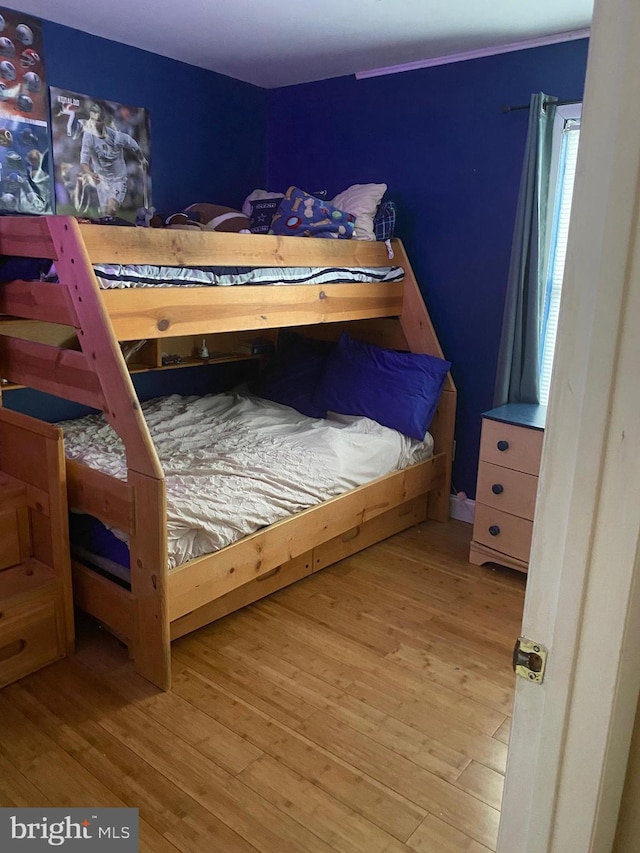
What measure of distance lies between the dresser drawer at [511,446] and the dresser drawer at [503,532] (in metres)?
0.23

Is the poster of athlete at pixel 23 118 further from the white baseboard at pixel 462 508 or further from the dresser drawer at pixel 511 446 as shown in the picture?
the white baseboard at pixel 462 508

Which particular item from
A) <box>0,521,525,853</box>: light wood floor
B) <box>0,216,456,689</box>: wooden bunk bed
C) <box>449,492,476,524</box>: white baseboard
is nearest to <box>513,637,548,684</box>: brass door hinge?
<box>0,521,525,853</box>: light wood floor

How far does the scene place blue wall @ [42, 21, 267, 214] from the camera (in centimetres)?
306

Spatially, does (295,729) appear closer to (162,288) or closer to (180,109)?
(162,288)

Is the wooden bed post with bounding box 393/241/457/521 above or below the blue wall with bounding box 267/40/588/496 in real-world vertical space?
below

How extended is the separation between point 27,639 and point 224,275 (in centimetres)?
142

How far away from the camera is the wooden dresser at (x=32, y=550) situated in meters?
2.17

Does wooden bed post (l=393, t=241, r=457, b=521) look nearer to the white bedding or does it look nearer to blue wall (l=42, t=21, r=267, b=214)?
the white bedding

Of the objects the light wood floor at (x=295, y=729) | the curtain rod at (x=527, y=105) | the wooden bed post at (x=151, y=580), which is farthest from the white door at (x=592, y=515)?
the curtain rod at (x=527, y=105)

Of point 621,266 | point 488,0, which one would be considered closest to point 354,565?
point 488,0

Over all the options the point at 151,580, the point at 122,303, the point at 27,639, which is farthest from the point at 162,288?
the point at 27,639

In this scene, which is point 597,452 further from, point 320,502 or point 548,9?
point 548,9

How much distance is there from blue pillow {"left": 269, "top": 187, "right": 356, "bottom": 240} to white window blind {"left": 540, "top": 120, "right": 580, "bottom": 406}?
0.99m

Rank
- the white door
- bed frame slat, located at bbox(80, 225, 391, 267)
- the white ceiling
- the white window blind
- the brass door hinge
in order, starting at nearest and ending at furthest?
the white door
the brass door hinge
bed frame slat, located at bbox(80, 225, 391, 267)
the white ceiling
the white window blind
